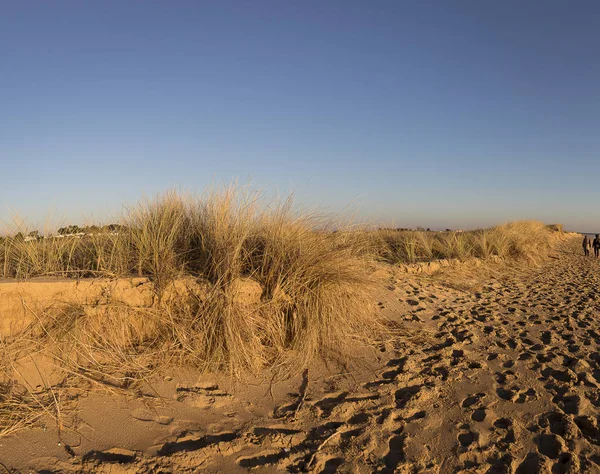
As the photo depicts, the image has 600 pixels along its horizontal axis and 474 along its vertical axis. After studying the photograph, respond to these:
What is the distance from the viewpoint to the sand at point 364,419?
8.05 ft

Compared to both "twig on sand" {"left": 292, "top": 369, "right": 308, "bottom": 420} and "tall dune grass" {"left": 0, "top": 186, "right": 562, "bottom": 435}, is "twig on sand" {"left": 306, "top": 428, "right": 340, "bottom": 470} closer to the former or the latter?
"twig on sand" {"left": 292, "top": 369, "right": 308, "bottom": 420}

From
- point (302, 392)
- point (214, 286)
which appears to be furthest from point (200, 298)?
point (302, 392)

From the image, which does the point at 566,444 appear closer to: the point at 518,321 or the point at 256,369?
the point at 256,369

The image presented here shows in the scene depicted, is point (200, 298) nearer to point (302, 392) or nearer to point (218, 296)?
point (218, 296)

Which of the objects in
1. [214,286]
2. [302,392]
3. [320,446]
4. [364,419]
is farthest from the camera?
[214,286]

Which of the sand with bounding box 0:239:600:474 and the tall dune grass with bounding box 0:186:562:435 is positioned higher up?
the tall dune grass with bounding box 0:186:562:435

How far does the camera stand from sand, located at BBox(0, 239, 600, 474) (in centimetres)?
246

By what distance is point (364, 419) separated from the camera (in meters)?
2.98

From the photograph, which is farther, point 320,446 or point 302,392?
point 302,392

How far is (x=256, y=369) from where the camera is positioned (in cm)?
359

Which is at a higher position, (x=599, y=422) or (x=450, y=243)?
(x=450, y=243)

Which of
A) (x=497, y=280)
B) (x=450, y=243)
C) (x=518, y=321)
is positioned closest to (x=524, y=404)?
(x=518, y=321)

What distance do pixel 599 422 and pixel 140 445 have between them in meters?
3.29

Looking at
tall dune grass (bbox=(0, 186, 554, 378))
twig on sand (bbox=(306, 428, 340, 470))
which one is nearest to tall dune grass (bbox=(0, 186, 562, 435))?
tall dune grass (bbox=(0, 186, 554, 378))
